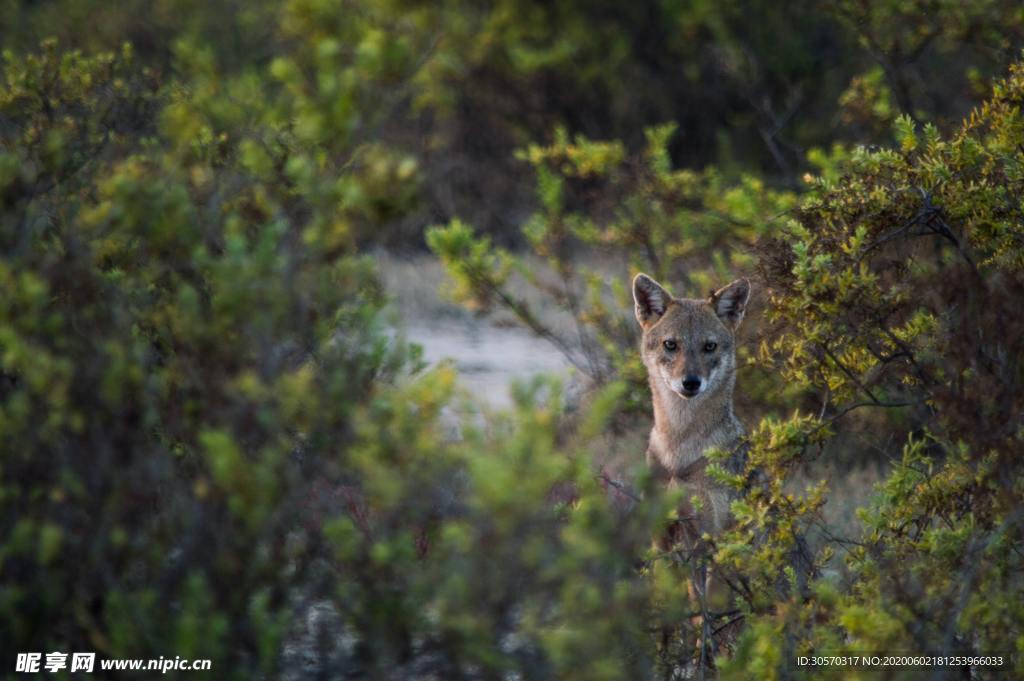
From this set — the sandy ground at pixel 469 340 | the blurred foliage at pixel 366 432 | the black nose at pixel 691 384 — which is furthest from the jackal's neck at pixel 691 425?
the sandy ground at pixel 469 340

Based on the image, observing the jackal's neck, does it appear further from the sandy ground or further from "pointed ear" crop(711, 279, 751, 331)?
the sandy ground

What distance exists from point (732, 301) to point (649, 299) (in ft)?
1.66

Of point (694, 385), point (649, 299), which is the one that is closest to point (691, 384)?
point (694, 385)

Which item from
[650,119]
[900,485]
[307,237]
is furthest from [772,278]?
[650,119]

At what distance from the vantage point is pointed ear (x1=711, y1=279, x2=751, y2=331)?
6117mm

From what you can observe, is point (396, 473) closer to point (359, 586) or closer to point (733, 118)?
point (359, 586)

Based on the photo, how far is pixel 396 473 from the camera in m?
3.18

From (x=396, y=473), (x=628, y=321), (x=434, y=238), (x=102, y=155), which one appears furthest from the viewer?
(x=628, y=321)

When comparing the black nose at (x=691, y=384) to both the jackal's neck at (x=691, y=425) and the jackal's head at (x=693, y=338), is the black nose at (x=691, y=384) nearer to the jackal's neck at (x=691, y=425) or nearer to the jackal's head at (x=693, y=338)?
the jackal's head at (x=693, y=338)

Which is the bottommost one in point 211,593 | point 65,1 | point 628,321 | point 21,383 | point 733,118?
point 211,593

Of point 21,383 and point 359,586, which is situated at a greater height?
point 21,383

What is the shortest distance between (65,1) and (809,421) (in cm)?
1311

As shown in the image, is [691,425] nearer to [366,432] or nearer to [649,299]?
[649,299]

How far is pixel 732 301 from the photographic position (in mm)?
6223
